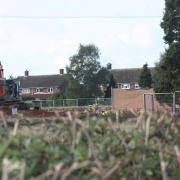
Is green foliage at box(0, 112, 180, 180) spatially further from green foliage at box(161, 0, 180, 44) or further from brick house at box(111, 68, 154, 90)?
brick house at box(111, 68, 154, 90)

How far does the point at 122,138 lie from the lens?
536 centimetres

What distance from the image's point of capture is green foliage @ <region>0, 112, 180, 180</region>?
434 centimetres

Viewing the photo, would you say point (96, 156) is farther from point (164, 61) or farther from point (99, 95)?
point (99, 95)

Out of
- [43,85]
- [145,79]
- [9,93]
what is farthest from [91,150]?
[43,85]

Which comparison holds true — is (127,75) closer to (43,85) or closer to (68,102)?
(43,85)

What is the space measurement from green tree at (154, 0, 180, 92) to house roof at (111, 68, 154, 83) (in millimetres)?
67043

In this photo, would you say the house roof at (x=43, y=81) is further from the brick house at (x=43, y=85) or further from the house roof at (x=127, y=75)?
the house roof at (x=127, y=75)

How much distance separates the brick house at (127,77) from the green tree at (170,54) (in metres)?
66.4

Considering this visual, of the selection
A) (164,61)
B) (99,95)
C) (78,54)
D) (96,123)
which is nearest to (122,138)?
(96,123)

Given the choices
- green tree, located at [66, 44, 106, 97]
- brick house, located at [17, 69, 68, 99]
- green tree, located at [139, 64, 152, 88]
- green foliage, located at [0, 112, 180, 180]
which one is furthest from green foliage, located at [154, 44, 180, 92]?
brick house, located at [17, 69, 68, 99]

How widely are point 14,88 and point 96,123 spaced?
1145 inches

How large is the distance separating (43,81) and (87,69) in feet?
72.4

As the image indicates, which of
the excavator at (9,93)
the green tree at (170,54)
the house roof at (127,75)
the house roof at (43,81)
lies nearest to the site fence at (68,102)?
the green tree at (170,54)

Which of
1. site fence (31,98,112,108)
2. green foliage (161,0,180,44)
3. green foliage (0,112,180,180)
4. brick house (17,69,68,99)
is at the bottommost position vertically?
site fence (31,98,112,108)
